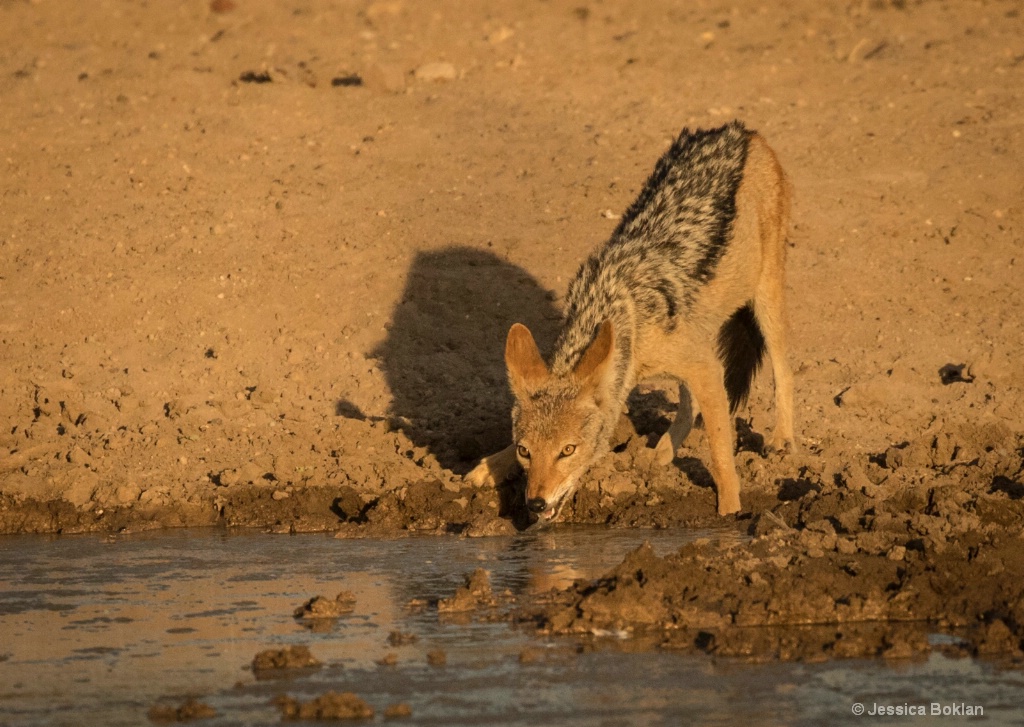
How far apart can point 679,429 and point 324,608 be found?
3092mm

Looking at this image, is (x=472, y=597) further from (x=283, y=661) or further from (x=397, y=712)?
(x=397, y=712)

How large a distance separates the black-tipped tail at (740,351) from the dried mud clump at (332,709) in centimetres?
434

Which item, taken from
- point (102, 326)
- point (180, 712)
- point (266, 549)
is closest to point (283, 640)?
point (180, 712)

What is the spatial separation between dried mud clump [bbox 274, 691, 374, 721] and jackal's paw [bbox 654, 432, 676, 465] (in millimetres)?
3702

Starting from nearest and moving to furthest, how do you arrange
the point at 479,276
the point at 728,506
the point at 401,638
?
the point at 401,638 < the point at 728,506 < the point at 479,276

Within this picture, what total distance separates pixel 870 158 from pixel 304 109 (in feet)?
16.4

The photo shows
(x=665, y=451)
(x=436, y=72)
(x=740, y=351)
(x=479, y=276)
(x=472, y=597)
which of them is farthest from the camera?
(x=436, y=72)

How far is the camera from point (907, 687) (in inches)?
201

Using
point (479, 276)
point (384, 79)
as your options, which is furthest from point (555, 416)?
point (384, 79)

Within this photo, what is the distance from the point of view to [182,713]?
4.93 m
